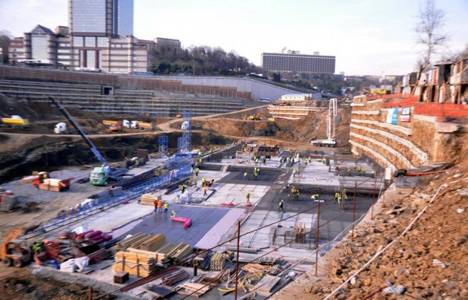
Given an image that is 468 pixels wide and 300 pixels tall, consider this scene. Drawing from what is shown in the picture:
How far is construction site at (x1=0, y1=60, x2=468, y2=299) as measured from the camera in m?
6.74

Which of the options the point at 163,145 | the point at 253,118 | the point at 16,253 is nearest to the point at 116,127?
the point at 163,145

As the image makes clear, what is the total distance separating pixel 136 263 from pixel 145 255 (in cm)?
38

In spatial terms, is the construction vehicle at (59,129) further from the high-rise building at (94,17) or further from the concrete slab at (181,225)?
the high-rise building at (94,17)

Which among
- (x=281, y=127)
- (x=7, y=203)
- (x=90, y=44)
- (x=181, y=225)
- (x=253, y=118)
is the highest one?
(x=90, y=44)

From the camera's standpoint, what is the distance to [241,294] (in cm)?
1177

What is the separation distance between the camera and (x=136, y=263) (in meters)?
13.4

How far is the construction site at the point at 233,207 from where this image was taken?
6.74 metres

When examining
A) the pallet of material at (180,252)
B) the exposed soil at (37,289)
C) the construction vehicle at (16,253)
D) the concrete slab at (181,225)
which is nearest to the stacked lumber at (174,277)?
the pallet of material at (180,252)

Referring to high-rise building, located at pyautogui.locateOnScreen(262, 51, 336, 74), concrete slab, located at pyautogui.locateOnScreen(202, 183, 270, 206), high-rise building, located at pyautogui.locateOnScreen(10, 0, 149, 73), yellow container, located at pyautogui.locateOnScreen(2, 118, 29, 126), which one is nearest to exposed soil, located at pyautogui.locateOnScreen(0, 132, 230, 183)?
yellow container, located at pyautogui.locateOnScreen(2, 118, 29, 126)

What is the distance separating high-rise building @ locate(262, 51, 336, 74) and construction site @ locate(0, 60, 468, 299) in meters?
112

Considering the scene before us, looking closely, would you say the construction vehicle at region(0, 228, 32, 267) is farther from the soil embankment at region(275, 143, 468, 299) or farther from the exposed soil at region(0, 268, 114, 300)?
the soil embankment at region(275, 143, 468, 299)

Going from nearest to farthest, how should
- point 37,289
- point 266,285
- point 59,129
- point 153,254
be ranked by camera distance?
point 266,285
point 37,289
point 153,254
point 59,129

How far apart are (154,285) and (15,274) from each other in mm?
5148

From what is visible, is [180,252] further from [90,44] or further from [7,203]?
[90,44]
